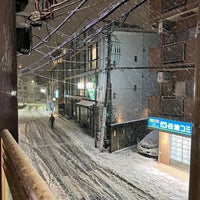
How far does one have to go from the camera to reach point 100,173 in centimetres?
895

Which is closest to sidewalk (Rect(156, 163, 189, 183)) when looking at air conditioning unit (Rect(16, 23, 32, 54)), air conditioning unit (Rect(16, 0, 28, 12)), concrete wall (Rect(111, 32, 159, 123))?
concrete wall (Rect(111, 32, 159, 123))

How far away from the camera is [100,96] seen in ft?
43.6

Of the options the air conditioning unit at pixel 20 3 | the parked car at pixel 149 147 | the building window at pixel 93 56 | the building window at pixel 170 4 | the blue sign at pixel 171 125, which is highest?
the building window at pixel 170 4

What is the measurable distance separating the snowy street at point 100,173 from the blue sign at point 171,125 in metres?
1.90

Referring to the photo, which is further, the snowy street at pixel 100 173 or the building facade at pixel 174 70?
the building facade at pixel 174 70

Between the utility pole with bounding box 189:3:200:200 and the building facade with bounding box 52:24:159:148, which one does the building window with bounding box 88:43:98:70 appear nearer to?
the building facade with bounding box 52:24:159:148

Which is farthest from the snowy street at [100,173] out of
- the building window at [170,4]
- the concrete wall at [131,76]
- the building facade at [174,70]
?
the building window at [170,4]

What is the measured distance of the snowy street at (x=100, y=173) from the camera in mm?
7211

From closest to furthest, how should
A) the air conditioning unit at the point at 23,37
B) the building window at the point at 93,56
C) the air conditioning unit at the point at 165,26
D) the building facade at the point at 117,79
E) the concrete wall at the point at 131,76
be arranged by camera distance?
1. the air conditioning unit at the point at 23,37
2. the air conditioning unit at the point at 165,26
3. the building facade at the point at 117,79
4. the concrete wall at the point at 131,76
5. the building window at the point at 93,56

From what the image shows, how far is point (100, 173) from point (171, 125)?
13.0ft

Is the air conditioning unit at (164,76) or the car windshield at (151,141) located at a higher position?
the air conditioning unit at (164,76)

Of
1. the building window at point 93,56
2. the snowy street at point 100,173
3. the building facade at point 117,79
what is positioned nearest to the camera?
the snowy street at point 100,173

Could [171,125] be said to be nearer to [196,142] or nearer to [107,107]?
[107,107]

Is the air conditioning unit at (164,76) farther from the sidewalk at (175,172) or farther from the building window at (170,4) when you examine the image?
the sidewalk at (175,172)
